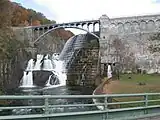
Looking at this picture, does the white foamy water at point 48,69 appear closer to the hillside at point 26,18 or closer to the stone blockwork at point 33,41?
the stone blockwork at point 33,41

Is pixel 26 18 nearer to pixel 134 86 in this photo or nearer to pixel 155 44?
pixel 155 44

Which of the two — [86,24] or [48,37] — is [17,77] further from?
[48,37]

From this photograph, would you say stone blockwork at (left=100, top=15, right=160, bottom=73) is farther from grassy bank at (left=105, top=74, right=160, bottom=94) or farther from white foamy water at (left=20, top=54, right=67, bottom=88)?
grassy bank at (left=105, top=74, right=160, bottom=94)

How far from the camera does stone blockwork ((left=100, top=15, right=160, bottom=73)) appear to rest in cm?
7469

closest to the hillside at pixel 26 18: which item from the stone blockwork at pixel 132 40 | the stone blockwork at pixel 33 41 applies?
the stone blockwork at pixel 33 41

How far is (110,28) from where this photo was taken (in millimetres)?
79062

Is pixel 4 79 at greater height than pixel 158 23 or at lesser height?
lesser

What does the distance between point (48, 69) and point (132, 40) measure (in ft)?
65.3

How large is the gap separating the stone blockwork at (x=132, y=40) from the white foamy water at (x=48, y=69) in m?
9.97

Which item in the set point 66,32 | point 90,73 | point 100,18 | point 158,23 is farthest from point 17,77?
point 66,32

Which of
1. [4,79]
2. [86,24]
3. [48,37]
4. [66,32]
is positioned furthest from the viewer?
[66,32]

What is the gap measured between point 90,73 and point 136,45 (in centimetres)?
1299

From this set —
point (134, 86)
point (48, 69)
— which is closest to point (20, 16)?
point (48, 69)

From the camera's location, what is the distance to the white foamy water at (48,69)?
67781 mm
